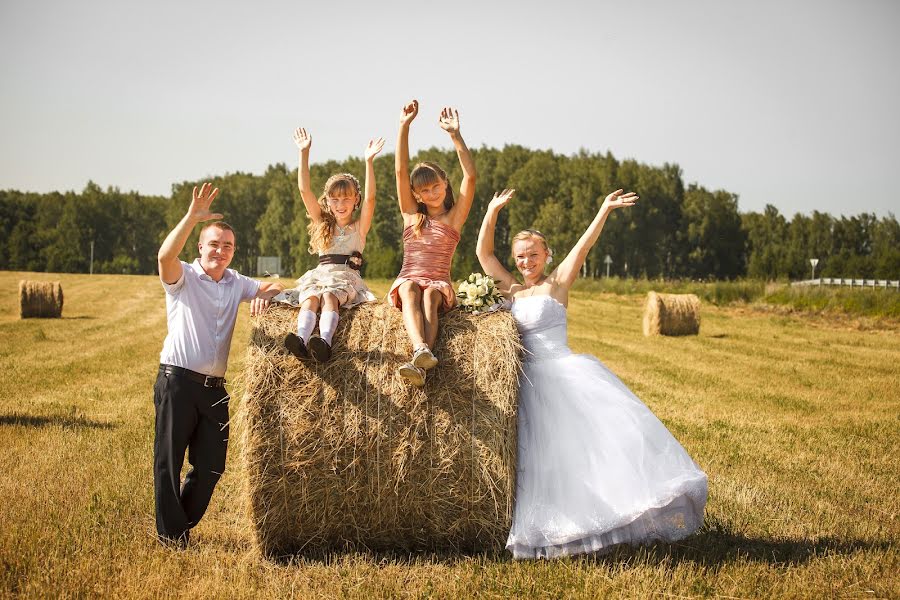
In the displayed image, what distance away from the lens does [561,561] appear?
4.79 m

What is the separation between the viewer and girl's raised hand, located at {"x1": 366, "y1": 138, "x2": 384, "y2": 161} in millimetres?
5910

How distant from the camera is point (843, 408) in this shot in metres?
10.7

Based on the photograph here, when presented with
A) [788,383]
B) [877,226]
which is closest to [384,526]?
[788,383]

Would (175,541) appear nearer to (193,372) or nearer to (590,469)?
(193,372)

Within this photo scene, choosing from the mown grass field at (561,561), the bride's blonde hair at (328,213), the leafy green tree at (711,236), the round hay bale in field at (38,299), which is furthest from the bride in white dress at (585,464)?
the leafy green tree at (711,236)

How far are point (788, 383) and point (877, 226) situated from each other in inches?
3786

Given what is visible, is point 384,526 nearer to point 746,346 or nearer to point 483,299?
point 483,299

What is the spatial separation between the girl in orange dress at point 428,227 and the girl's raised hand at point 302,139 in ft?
2.54

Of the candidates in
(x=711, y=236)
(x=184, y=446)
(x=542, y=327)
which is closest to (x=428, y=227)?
(x=542, y=327)

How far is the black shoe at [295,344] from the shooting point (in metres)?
4.86

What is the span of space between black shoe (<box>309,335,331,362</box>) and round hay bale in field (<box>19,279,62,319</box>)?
19.8 m

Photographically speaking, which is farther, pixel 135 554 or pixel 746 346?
pixel 746 346

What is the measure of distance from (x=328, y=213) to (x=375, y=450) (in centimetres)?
187

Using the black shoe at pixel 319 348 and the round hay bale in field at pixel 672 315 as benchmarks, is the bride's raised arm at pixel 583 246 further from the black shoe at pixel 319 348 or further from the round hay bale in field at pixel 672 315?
the round hay bale in field at pixel 672 315
